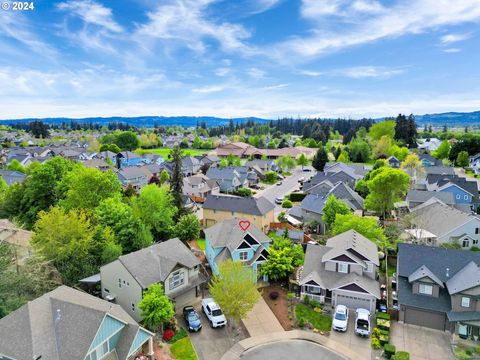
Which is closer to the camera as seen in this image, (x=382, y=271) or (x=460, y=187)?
(x=382, y=271)

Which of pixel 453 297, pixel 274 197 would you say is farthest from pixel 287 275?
pixel 274 197

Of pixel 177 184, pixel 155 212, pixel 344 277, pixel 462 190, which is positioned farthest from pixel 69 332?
pixel 462 190

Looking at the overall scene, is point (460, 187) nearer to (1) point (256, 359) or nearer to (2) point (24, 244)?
(1) point (256, 359)

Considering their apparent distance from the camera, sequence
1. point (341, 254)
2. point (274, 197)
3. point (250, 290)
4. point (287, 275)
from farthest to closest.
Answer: point (274, 197) < point (287, 275) < point (341, 254) < point (250, 290)

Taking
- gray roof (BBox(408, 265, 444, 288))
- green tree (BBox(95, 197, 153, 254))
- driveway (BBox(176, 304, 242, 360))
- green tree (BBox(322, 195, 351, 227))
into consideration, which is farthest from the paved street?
driveway (BBox(176, 304, 242, 360))

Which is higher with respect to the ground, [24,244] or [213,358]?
[24,244]

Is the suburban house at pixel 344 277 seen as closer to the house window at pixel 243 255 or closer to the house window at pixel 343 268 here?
the house window at pixel 343 268

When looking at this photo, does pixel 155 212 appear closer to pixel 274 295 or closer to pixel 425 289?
pixel 274 295

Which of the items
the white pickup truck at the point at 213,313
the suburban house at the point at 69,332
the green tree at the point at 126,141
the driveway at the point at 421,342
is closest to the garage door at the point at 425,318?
the driveway at the point at 421,342
